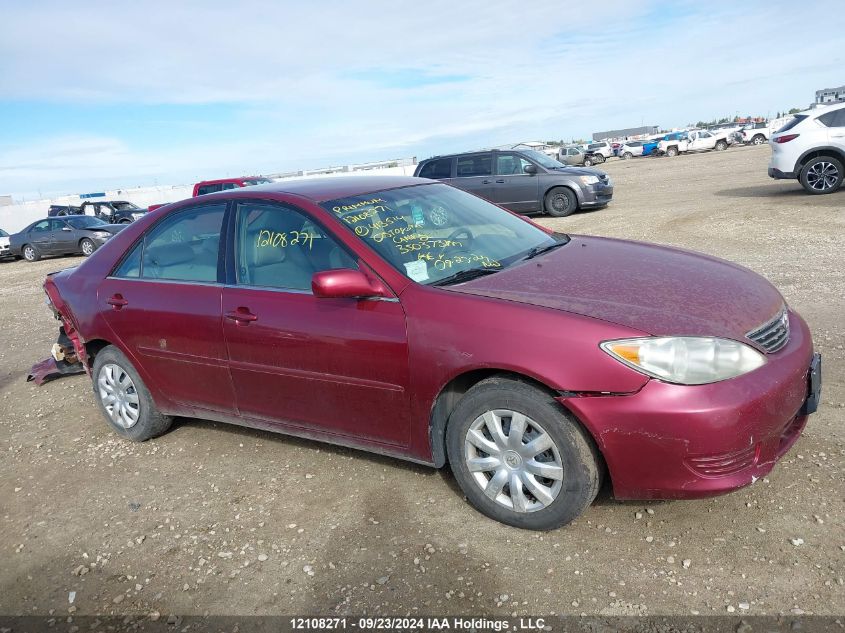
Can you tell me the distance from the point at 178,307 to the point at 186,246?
0.42m

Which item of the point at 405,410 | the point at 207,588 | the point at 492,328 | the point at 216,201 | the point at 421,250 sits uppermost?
the point at 216,201

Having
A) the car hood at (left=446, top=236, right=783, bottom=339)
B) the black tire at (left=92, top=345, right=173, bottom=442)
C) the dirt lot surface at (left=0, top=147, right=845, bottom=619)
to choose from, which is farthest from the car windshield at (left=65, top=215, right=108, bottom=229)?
the car hood at (left=446, top=236, right=783, bottom=339)

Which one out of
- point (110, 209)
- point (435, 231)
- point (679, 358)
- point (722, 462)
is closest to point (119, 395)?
point (435, 231)

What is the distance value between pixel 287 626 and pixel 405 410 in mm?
1077

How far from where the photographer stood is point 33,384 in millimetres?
6188

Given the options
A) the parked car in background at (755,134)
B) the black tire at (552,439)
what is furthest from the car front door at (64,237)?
the parked car in background at (755,134)

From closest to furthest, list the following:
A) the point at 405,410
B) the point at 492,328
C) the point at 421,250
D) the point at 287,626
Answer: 1. the point at 287,626
2. the point at 492,328
3. the point at 405,410
4. the point at 421,250

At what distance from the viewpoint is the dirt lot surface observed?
260 centimetres

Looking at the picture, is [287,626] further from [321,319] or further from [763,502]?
[763,502]

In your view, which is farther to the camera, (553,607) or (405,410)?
(405,410)

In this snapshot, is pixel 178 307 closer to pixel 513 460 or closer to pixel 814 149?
pixel 513 460

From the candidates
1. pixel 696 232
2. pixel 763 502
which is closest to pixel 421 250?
pixel 763 502

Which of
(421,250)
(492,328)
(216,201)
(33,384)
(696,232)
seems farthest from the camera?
(696,232)

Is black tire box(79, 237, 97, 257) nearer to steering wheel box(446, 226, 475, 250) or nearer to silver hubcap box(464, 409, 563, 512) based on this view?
steering wheel box(446, 226, 475, 250)
